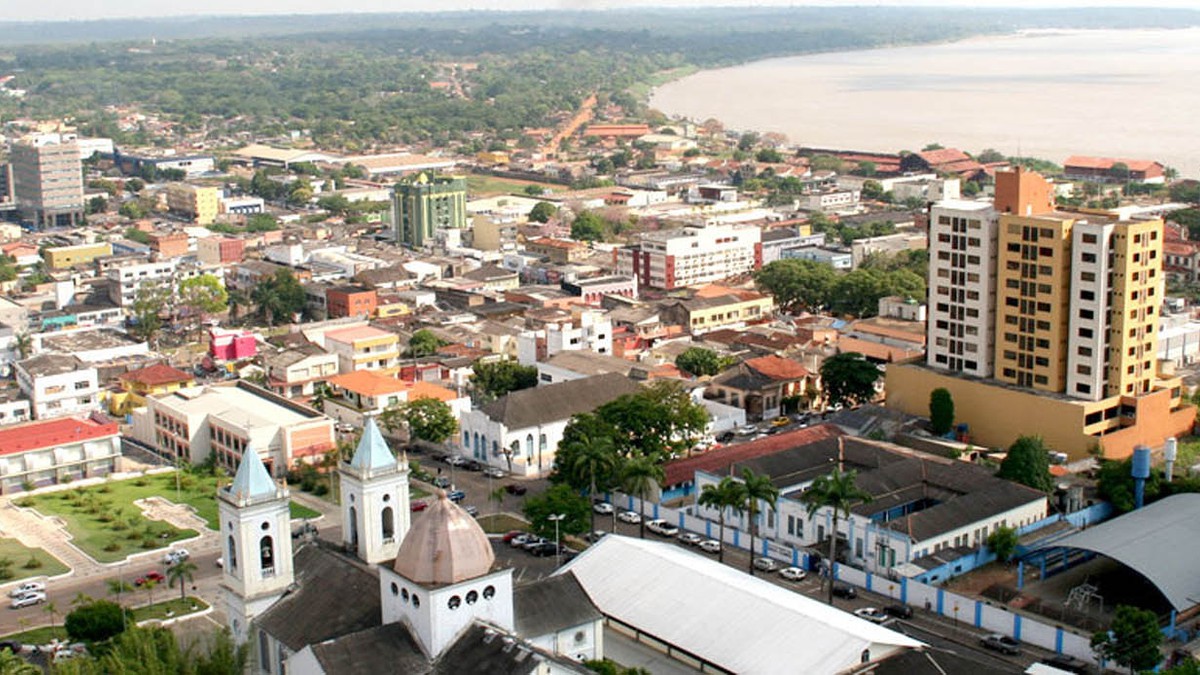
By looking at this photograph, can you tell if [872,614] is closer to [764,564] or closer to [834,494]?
[834,494]

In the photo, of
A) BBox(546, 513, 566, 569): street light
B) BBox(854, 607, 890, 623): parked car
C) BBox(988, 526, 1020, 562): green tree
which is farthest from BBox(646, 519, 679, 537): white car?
BBox(988, 526, 1020, 562): green tree

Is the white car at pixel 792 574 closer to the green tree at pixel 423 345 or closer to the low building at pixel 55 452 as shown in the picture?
the low building at pixel 55 452

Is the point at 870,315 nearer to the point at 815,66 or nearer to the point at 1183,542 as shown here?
the point at 1183,542

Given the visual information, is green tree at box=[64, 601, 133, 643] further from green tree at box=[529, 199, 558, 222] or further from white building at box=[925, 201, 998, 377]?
green tree at box=[529, 199, 558, 222]

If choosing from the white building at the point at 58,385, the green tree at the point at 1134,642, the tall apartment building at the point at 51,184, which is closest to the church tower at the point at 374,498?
the green tree at the point at 1134,642

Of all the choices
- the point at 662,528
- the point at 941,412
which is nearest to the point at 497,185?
the point at 941,412

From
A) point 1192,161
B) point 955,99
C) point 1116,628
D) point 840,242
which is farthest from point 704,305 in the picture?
point 955,99
